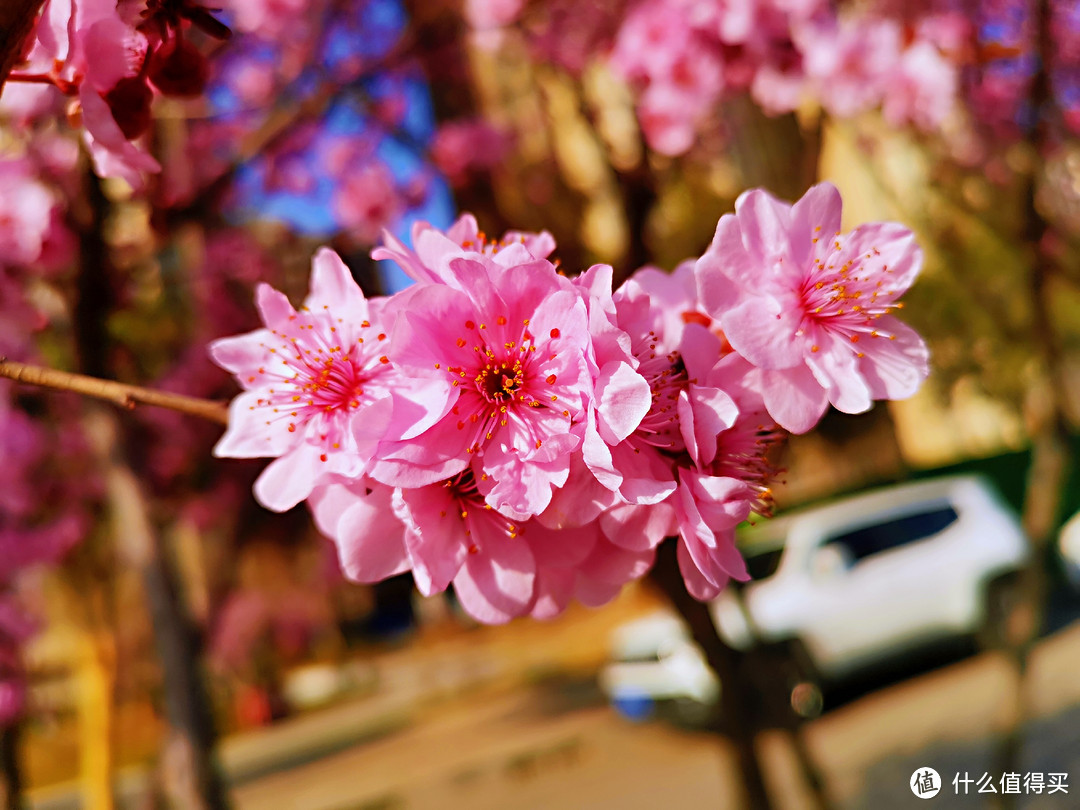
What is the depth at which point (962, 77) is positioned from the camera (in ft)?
10.5

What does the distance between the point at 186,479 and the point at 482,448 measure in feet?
14.5

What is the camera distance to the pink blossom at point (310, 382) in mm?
927

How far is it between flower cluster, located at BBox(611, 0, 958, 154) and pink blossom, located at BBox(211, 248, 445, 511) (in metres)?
1.92

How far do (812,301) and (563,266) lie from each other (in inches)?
66.0

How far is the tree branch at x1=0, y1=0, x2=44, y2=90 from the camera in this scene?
0.78 m

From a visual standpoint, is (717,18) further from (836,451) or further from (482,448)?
(836,451)

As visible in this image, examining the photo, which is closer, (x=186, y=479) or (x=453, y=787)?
(x=186, y=479)

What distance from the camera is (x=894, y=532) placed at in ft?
20.9

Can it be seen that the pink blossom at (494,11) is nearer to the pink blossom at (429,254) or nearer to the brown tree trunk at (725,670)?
the brown tree trunk at (725,670)

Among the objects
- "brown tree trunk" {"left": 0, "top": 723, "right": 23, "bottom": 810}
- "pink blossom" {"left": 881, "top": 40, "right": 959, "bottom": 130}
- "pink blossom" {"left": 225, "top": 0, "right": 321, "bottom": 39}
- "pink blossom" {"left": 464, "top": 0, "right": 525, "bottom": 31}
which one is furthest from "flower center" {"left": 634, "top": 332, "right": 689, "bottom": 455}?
"pink blossom" {"left": 225, "top": 0, "right": 321, "bottom": 39}

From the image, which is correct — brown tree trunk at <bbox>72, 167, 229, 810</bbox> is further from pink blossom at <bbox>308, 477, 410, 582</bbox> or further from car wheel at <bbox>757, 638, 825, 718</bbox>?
car wheel at <bbox>757, 638, 825, 718</bbox>

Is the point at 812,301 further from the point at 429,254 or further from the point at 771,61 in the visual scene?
the point at 771,61

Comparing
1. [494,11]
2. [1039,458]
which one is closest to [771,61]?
[1039,458]

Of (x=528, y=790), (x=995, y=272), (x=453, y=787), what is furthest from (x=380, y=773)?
(x=995, y=272)
